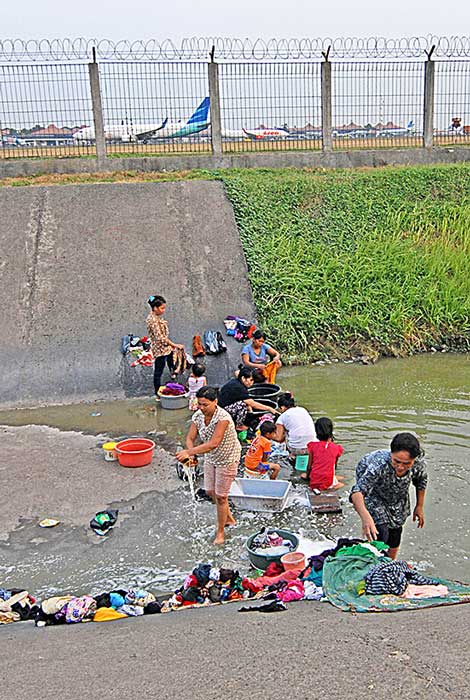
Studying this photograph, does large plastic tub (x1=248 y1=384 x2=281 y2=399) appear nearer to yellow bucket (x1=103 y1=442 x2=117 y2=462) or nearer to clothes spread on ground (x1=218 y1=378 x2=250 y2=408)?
clothes spread on ground (x1=218 y1=378 x2=250 y2=408)

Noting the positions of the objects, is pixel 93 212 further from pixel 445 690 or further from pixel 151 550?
pixel 445 690

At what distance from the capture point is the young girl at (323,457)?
6559 millimetres

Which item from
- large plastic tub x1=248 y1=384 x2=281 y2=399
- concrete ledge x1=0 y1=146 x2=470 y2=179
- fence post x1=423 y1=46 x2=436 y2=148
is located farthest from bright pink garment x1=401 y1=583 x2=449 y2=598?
fence post x1=423 y1=46 x2=436 y2=148

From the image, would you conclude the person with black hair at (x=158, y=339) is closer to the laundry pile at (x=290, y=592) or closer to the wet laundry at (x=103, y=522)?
the wet laundry at (x=103, y=522)

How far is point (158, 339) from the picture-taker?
952 centimetres

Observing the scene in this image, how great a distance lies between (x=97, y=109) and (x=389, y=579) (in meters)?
14.1

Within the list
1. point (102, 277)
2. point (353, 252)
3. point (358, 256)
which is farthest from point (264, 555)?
point (353, 252)

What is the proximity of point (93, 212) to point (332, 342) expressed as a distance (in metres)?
5.38

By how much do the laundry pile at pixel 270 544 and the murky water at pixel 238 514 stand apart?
0.20m

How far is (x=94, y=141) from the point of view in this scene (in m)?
16.1

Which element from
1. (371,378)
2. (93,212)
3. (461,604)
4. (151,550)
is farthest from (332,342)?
(461,604)

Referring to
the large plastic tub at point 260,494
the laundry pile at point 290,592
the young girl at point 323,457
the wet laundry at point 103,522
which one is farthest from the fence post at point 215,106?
the laundry pile at point 290,592

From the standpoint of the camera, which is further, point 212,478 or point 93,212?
point 93,212

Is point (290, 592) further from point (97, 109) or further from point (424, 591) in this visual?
point (97, 109)
